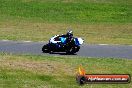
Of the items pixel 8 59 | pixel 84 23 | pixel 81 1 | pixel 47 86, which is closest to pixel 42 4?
pixel 81 1

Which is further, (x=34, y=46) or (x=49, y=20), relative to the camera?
(x=49, y=20)

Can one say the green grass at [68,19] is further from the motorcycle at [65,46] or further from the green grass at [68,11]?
the motorcycle at [65,46]

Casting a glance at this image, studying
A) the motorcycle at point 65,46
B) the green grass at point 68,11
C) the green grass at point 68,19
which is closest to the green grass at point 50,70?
the motorcycle at point 65,46

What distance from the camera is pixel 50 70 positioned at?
18.4 metres

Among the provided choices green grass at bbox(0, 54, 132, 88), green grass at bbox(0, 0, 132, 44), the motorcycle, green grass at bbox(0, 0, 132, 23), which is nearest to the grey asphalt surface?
the motorcycle

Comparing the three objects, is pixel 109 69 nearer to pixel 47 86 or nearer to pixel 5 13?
pixel 47 86

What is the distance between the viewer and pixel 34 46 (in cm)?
2816

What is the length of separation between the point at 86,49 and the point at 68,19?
1992 cm

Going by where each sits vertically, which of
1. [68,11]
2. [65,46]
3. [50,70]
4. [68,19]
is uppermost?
[50,70]

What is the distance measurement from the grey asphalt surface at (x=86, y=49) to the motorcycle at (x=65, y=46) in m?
0.39

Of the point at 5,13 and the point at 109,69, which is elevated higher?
the point at 109,69

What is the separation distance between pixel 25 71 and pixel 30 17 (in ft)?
99.0

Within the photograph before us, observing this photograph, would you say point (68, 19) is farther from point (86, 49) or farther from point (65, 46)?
point (65, 46)

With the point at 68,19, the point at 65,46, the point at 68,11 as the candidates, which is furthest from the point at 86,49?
the point at 68,11
